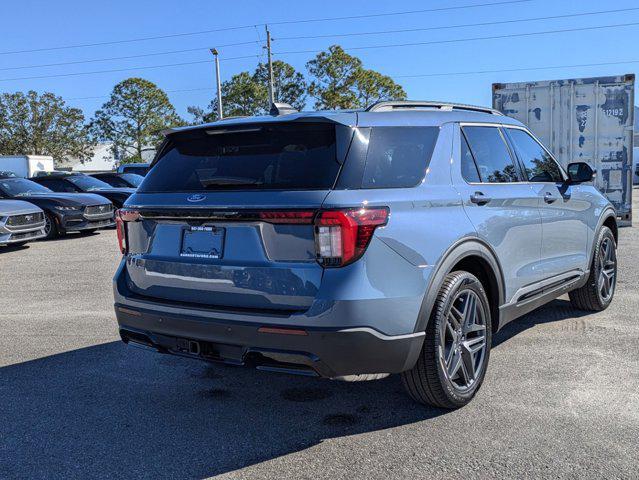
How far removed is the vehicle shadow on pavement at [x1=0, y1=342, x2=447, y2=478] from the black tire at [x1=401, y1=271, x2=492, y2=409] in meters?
0.17

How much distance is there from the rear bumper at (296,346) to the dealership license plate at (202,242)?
0.36 metres

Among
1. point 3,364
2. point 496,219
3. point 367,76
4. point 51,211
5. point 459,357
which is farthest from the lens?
point 367,76

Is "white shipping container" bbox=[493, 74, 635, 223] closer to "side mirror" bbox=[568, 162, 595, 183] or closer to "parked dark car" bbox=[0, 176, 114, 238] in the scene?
"side mirror" bbox=[568, 162, 595, 183]

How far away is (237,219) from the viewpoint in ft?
11.1

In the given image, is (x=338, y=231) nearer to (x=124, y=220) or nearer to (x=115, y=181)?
(x=124, y=220)

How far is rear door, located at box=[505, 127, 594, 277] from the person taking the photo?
4961 millimetres

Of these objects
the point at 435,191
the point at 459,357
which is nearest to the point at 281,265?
the point at 435,191

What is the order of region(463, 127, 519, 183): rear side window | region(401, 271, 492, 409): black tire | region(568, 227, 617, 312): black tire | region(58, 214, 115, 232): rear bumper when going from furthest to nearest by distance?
region(58, 214, 115, 232): rear bumper, region(568, 227, 617, 312): black tire, region(463, 127, 519, 183): rear side window, region(401, 271, 492, 409): black tire

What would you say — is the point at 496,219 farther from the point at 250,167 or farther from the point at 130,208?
the point at 130,208

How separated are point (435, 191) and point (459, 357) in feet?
3.41

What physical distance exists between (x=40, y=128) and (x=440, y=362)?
67.8 metres

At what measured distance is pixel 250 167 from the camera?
141 inches

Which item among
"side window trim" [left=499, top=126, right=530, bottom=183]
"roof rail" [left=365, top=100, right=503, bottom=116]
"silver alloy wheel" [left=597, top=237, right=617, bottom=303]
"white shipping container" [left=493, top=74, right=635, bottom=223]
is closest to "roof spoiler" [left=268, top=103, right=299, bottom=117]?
"roof rail" [left=365, top=100, right=503, bottom=116]

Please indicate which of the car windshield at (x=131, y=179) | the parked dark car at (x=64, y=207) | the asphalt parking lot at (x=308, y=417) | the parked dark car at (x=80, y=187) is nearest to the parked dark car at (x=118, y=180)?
the car windshield at (x=131, y=179)
